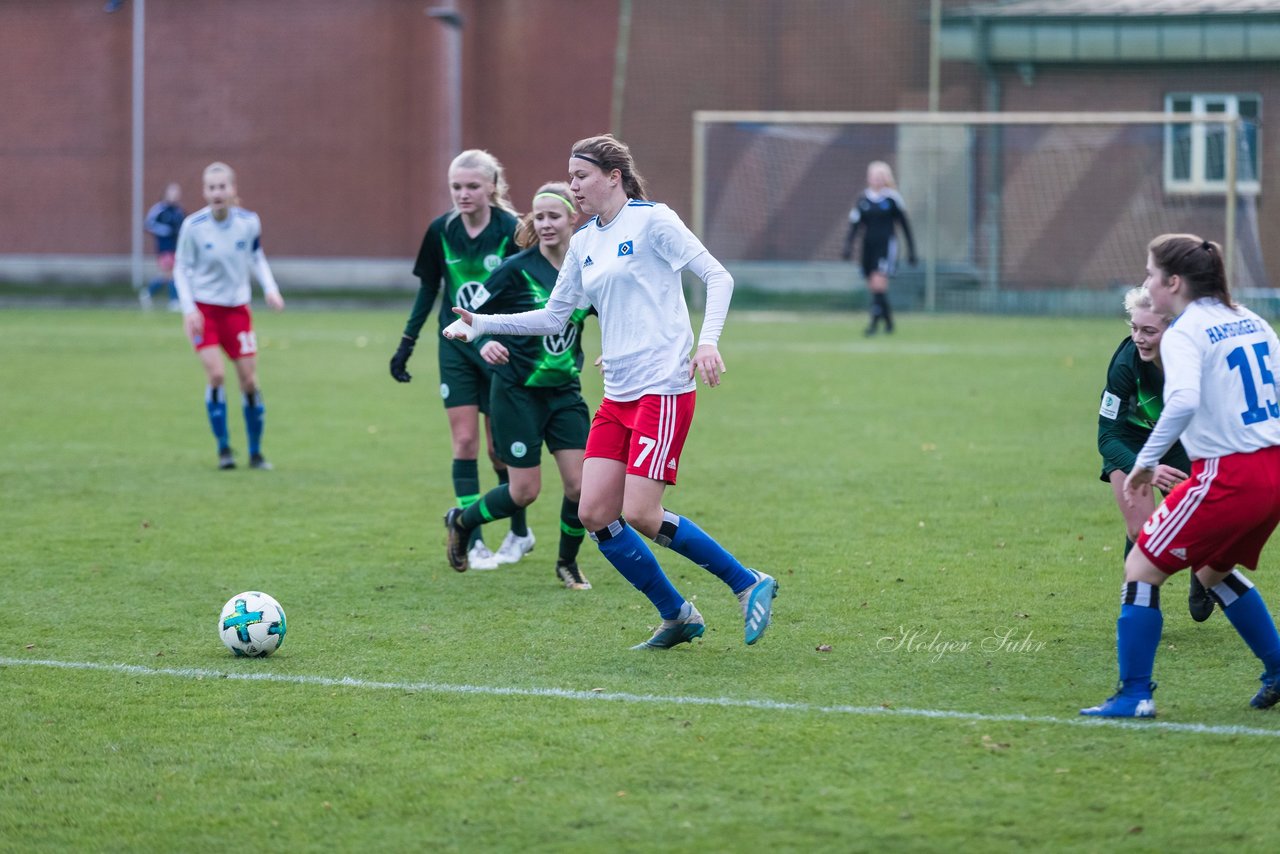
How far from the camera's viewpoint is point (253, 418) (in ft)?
36.4

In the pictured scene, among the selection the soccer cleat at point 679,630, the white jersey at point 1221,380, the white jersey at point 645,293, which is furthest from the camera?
the soccer cleat at point 679,630

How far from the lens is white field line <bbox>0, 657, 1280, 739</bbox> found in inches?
192

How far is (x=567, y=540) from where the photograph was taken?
24.0 feet

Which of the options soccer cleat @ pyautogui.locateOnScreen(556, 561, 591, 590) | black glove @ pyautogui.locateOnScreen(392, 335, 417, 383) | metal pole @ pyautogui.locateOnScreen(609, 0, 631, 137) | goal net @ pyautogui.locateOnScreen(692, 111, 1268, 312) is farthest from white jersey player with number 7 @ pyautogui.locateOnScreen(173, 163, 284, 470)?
metal pole @ pyautogui.locateOnScreen(609, 0, 631, 137)

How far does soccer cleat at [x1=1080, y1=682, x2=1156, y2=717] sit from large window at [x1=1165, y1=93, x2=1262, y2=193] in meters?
20.6

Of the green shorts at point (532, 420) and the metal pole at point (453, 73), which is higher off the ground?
the metal pole at point (453, 73)

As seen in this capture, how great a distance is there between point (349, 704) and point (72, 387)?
1182cm

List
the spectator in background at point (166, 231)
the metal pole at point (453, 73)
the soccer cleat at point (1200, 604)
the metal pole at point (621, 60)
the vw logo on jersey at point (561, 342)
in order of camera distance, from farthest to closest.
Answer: the metal pole at point (453, 73) < the metal pole at point (621, 60) < the spectator in background at point (166, 231) < the vw logo on jersey at point (561, 342) < the soccer cleat at point (1200, 604)

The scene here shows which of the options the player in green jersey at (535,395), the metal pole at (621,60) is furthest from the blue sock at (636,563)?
the metal pole at (621,60)

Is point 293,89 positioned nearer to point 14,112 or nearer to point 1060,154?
point 14,112

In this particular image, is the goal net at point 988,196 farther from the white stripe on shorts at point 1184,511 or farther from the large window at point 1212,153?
the white stripe on shorts at point 1184,511

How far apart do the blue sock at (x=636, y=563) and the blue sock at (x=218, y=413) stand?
5.92 m

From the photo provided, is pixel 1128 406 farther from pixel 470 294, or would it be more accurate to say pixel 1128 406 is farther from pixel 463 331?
pixel 470 294

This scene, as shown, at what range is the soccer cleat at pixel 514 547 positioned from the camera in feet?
26.2
